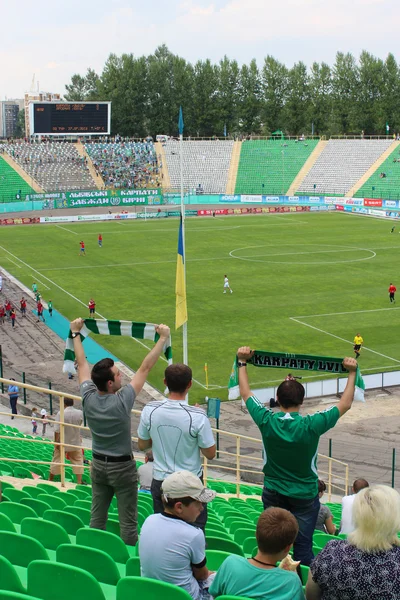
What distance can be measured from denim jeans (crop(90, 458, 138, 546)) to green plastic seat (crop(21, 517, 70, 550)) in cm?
81

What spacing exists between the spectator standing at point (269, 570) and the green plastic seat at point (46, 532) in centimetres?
217

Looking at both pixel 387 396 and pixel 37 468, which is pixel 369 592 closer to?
pixel 37 468

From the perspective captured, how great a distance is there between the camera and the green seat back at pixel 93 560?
548cm

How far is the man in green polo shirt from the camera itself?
6582 mm

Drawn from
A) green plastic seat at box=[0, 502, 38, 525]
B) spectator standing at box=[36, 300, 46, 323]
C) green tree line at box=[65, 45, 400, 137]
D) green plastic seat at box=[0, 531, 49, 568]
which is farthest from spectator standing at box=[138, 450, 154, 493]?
green tree line at box=[65, 45, 400, 137]

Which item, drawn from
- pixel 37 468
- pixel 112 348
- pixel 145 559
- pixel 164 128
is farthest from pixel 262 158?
pixel 145 559

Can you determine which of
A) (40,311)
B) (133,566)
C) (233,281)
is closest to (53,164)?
(233,281)

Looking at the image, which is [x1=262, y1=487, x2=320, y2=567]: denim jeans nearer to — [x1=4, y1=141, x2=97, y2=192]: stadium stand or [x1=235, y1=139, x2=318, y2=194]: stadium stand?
[x1=4, y1=141, x2=97, y2=192]: stadium stand

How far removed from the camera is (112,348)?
3647cm

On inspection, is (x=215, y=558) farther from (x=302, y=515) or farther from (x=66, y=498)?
(x=66, y=498)

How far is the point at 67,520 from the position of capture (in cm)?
743

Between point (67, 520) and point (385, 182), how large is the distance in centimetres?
→ 9501

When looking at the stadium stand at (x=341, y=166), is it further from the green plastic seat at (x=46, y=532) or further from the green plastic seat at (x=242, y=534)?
the green plastic seat at (x=46, y=532)

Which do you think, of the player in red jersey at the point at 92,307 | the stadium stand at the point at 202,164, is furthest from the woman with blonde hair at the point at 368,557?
the stadium stand at the point at 202,164
